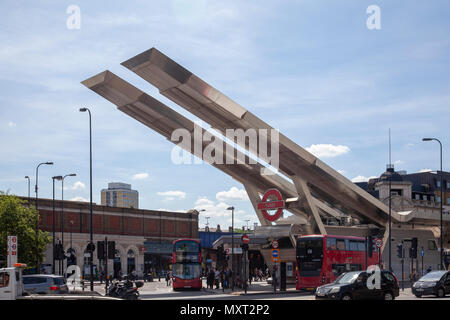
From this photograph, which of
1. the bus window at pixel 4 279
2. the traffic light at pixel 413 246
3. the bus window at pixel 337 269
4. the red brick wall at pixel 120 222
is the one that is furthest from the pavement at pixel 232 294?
the red brick wall at pixel 120 222

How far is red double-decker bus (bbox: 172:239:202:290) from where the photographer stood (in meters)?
43.3

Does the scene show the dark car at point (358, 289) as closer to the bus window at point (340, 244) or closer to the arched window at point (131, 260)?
the bus window at point (340, 244)

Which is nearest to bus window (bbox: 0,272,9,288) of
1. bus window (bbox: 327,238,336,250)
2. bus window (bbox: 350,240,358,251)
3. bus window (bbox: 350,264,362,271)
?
bus window (bbox: 327,238,336,250)

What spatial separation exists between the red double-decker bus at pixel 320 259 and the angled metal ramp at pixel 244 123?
7432 millimetres

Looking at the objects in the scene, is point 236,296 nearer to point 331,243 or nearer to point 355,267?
A: point 331,243

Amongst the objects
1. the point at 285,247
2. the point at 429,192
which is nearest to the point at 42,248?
the point at 285,247

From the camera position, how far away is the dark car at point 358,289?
26.3m

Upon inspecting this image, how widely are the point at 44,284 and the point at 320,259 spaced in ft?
53.7

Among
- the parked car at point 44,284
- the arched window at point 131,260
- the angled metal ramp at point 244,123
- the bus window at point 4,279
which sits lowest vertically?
the arched window at point 131,260

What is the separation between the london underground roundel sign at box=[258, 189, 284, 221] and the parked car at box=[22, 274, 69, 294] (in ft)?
69.9

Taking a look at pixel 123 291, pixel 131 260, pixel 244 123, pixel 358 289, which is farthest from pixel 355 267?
pixel 131 260

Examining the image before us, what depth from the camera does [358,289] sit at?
26344mm
